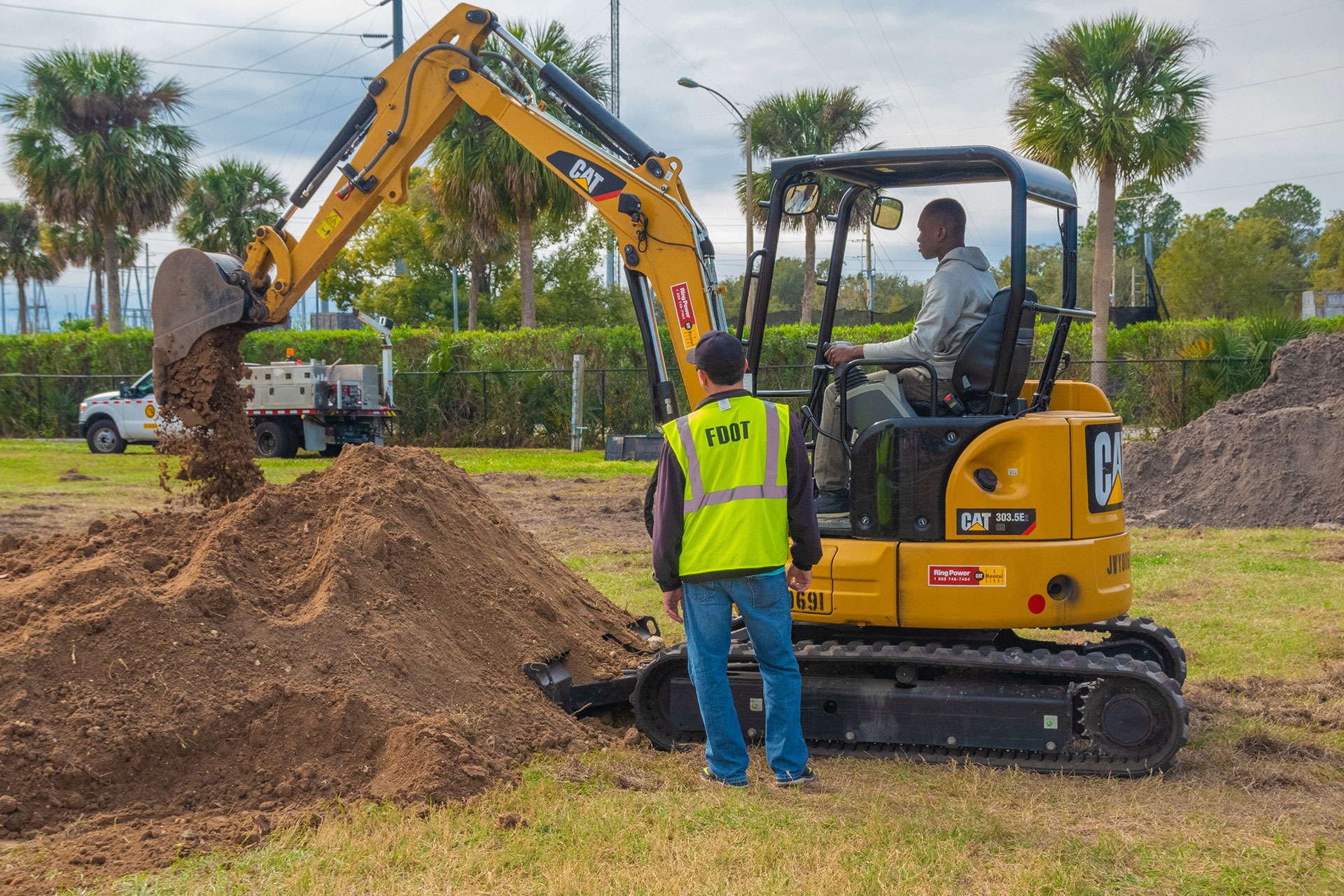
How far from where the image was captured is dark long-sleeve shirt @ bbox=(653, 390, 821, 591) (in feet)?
15.1

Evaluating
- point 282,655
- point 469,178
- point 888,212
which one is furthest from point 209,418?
point 469,178

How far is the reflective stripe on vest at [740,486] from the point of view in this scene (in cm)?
453

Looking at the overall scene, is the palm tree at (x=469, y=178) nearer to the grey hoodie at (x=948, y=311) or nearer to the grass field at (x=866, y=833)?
the grey hoodie at (x=948, y=311)

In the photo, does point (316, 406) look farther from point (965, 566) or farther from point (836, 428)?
point (965, 566)

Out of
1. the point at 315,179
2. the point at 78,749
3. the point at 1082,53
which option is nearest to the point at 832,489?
the point at 78,749

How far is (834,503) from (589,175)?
2.62 meters

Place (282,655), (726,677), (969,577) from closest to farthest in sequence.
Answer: (726,677)
(969,577)
(282,655)

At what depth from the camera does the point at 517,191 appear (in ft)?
88.6

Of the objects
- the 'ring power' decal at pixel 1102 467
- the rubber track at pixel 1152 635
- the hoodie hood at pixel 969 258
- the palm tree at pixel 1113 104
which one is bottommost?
the rubber track at pixel 1152 635

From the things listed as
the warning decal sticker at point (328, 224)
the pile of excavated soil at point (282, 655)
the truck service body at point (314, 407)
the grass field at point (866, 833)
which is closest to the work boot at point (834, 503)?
the grass field at point (866, 833)

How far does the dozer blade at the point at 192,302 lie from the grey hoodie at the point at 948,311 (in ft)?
14.7

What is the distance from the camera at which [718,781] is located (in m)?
4.70

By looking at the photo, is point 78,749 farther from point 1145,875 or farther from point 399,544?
point 1145,875

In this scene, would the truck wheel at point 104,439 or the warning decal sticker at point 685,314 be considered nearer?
the warning decal sticker at point 685,314
